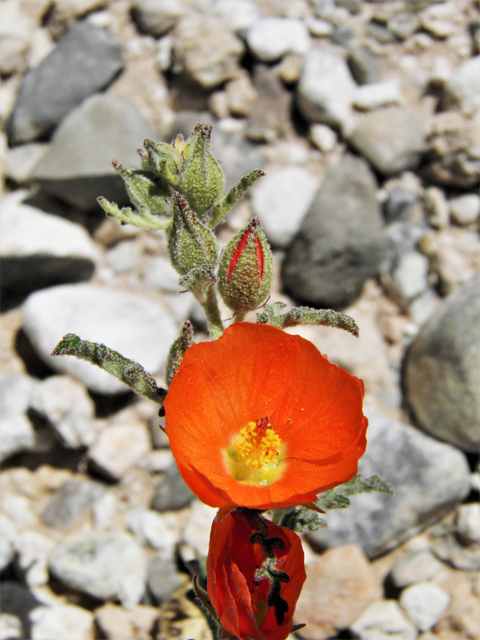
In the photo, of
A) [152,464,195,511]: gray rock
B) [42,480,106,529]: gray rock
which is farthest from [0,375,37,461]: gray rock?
[152,464,195,511]: gray rock

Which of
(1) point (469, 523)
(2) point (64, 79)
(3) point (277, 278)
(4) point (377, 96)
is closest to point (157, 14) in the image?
(2) point (64, 79)

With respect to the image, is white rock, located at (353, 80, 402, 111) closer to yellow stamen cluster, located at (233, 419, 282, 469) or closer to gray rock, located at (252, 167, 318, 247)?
gray rock, located at (252, 167, 318, 247)

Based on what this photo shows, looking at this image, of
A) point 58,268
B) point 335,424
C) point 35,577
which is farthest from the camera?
point 58,268

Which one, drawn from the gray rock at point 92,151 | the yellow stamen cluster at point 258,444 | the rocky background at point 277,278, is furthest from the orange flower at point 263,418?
the gray rock at point 92,151

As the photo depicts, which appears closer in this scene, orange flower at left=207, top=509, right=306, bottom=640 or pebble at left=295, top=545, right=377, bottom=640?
orange flower at left=207, top=509, right=306, bottom=640

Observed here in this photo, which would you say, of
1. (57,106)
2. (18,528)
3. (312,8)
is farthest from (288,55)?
(18,528)

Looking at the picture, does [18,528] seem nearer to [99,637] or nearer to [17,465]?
[17,465]
